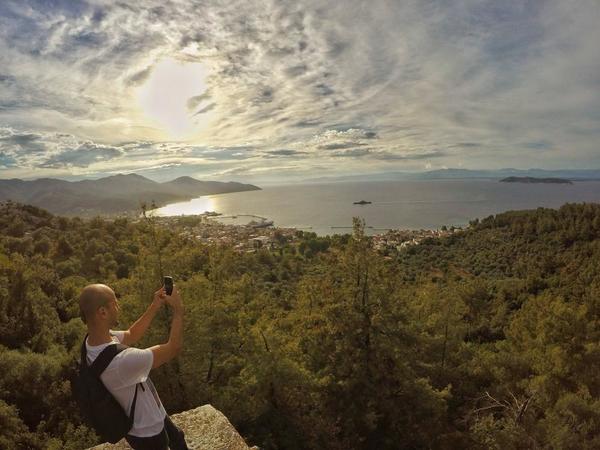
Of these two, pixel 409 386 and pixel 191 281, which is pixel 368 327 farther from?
pixel 191 281

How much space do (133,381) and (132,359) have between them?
189mm

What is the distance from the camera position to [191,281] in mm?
11656

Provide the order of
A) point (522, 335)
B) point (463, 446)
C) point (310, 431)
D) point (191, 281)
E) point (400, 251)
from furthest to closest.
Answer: point (400, 251) < point (522, 335) < point (191, 281) < point (463, 446) < point (310, 431)

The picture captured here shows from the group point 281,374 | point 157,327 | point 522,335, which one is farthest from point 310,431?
point 522,335

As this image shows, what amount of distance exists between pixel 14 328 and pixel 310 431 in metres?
11.5

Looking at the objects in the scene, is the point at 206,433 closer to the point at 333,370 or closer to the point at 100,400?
the point at 100,400

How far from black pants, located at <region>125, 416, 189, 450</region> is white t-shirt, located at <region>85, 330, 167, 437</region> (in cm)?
6

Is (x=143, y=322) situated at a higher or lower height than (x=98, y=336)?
lower

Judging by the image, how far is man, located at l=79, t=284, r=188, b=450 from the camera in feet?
8.67

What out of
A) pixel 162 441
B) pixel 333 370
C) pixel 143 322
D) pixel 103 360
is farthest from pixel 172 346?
pixel 333 370

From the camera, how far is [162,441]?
3158 mm

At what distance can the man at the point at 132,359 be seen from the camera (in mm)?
2643

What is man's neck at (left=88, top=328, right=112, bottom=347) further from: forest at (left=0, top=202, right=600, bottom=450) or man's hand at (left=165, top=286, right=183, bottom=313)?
forest at (left=0, top=202, right=600, bottom=450)

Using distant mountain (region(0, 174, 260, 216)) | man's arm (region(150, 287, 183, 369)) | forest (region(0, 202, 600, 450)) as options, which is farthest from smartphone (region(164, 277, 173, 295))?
distant mountain (region(0, 174, 260, 216))
